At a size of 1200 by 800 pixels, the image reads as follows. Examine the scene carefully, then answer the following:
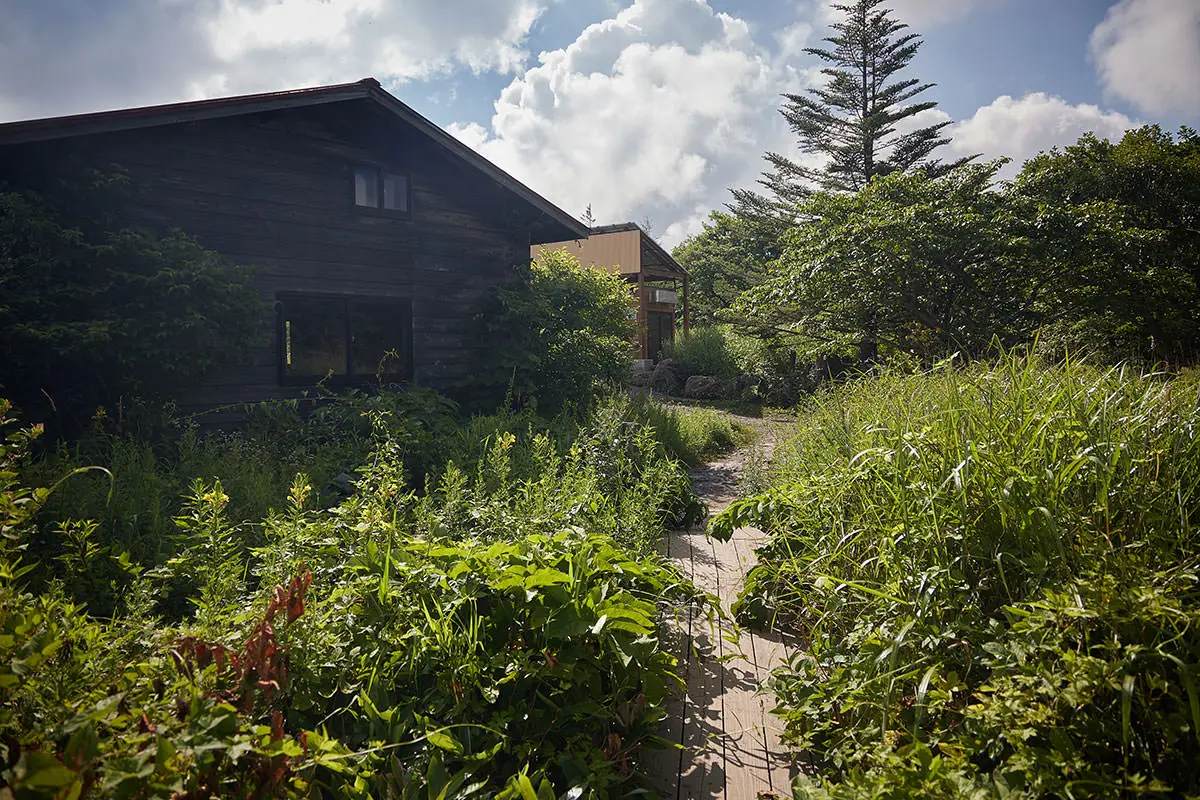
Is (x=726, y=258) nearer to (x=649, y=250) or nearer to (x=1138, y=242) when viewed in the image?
(x=649, y=250)

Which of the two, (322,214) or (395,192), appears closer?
(322,214)

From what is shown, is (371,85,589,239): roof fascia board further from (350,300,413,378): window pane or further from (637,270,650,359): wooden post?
(637,270,650,359): wooden post

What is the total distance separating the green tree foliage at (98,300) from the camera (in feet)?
19.9

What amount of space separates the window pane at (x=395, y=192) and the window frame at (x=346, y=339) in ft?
4.03

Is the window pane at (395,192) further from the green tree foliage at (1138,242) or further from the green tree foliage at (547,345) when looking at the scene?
the green tree foliage at (1138,242)

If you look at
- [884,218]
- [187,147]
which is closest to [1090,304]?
[884,218]

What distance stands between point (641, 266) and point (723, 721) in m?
20.4

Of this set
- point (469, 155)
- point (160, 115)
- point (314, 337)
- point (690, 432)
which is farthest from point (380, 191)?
point (690, 432)

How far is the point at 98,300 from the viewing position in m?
6.45

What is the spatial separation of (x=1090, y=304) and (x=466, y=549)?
13.1 meters

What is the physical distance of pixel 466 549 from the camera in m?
2.29

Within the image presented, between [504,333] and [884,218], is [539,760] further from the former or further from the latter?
[884,218]

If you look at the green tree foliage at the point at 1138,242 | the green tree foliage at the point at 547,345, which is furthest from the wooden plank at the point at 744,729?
the green tree foliage at the point at 1138,242

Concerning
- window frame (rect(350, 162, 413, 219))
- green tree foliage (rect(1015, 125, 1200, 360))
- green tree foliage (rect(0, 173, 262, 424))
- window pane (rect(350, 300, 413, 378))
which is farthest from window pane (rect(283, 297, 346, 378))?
green tree foliage (rect(1015, 125, 1200, 360))
